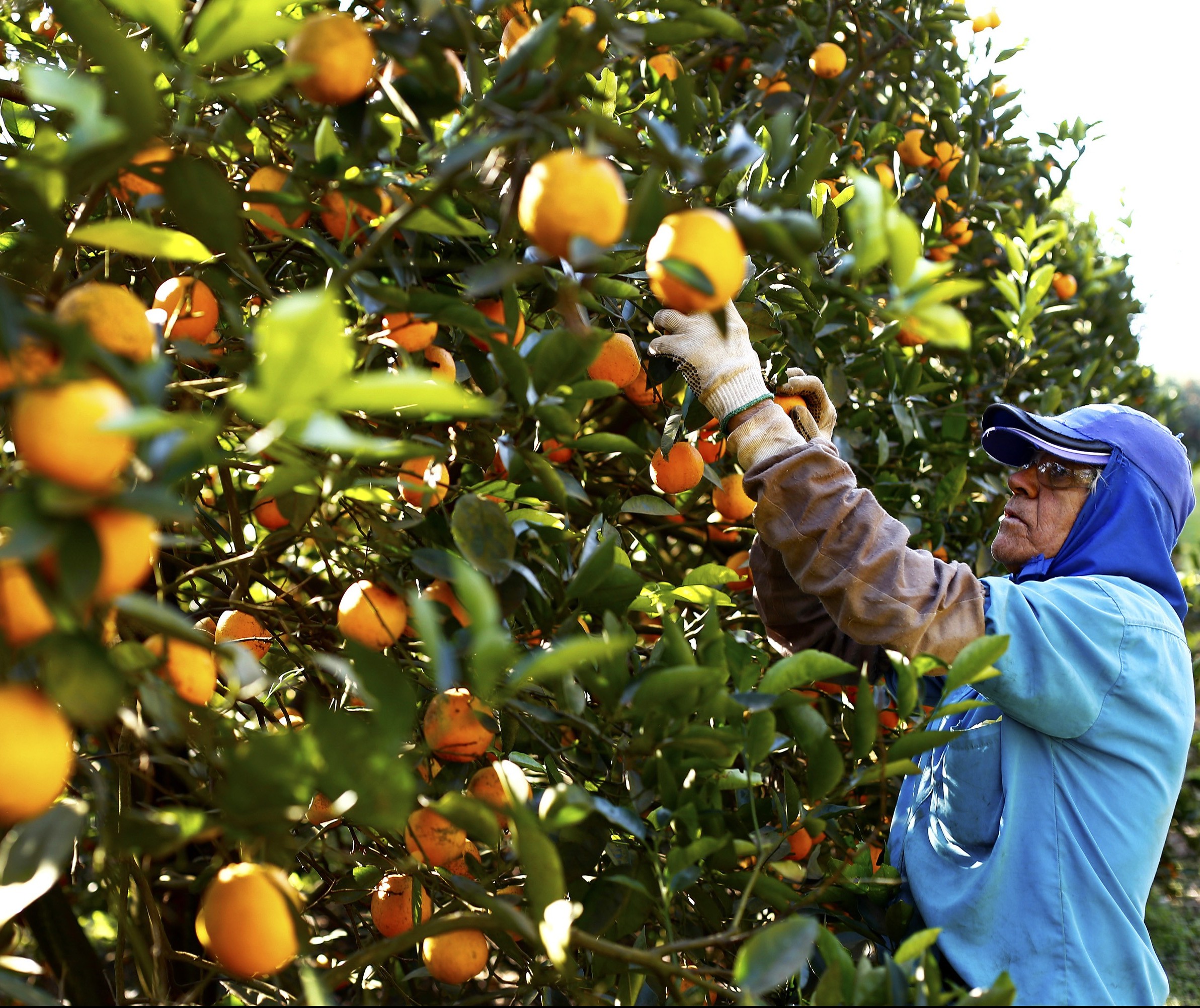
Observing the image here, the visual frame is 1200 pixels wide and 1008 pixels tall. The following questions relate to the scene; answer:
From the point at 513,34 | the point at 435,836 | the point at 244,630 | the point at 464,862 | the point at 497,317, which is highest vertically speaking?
the point at 513,34

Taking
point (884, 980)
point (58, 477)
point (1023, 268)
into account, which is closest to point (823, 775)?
point (884, 980)

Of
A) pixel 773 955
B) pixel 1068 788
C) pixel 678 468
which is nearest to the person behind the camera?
pixel 773 955

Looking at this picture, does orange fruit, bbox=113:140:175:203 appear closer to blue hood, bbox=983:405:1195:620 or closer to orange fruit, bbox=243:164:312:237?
orange fruit, bbox=243:164:312:237

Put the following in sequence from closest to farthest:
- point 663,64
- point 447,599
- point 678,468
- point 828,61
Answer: point 447,599 → point 678,468 → point 663,64 → point 828,61

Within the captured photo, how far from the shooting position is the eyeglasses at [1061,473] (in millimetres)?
1759

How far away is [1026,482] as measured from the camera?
1842 mm

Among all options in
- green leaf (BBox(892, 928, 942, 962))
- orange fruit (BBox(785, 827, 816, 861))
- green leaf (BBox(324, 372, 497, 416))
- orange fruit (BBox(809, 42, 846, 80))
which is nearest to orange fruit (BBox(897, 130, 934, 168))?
orange fruit (BBox(809, 42, 846, 80))

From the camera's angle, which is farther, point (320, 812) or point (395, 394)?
point (320, 812)

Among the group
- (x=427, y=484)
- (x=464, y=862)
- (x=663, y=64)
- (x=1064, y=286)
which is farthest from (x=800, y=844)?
(x=1064, y=286)

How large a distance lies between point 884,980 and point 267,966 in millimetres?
558

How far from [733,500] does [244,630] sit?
0.88m

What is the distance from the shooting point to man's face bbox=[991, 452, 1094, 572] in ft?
5.83

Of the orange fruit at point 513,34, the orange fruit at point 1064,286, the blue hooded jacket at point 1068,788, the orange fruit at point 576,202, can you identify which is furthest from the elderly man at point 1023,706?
the orange fruit at point 1064,286

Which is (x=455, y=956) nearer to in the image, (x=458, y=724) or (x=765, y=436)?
(x=458, y=724)
